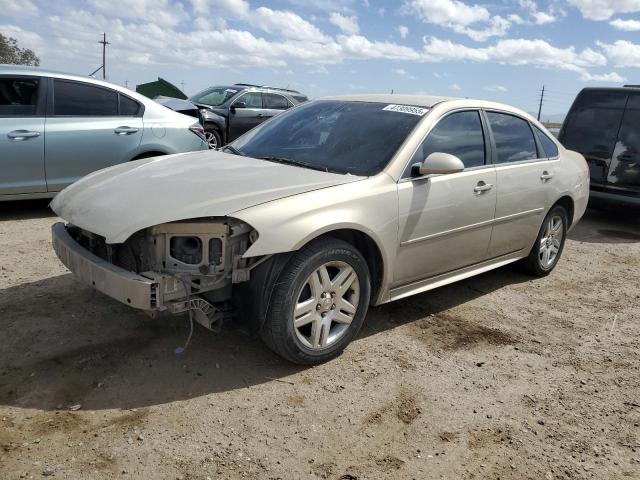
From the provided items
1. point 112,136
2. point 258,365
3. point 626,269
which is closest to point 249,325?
point 258,365

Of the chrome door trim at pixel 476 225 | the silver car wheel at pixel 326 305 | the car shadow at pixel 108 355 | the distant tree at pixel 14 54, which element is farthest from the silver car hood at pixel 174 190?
the distant tree at pixel 14 54

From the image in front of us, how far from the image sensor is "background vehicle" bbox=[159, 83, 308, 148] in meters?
13.7

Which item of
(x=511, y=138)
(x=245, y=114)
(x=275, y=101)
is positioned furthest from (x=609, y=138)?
(x=275, y=101)

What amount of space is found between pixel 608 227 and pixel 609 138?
132 centimetres

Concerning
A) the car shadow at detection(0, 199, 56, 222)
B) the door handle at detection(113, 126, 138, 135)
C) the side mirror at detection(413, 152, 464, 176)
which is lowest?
the car shadow at detection(0, 199, 56, 222)

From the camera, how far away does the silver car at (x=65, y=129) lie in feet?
20.5

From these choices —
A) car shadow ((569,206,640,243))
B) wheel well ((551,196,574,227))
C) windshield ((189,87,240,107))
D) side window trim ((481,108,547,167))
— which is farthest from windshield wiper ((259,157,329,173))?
windshield ((189,87,240,107))

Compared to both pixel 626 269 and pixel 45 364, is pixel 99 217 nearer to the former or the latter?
pixel 45 364

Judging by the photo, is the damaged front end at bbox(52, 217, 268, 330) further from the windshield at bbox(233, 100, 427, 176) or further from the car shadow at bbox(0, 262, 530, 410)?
the windshield at bbox(233, 100, 427, 176)

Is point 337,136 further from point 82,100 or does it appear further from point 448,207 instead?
point 82,100

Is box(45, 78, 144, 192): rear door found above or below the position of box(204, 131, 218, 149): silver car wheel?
above

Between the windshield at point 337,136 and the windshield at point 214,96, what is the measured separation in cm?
1000

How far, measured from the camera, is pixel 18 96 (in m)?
6.35

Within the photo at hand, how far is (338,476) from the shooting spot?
8.64ft
